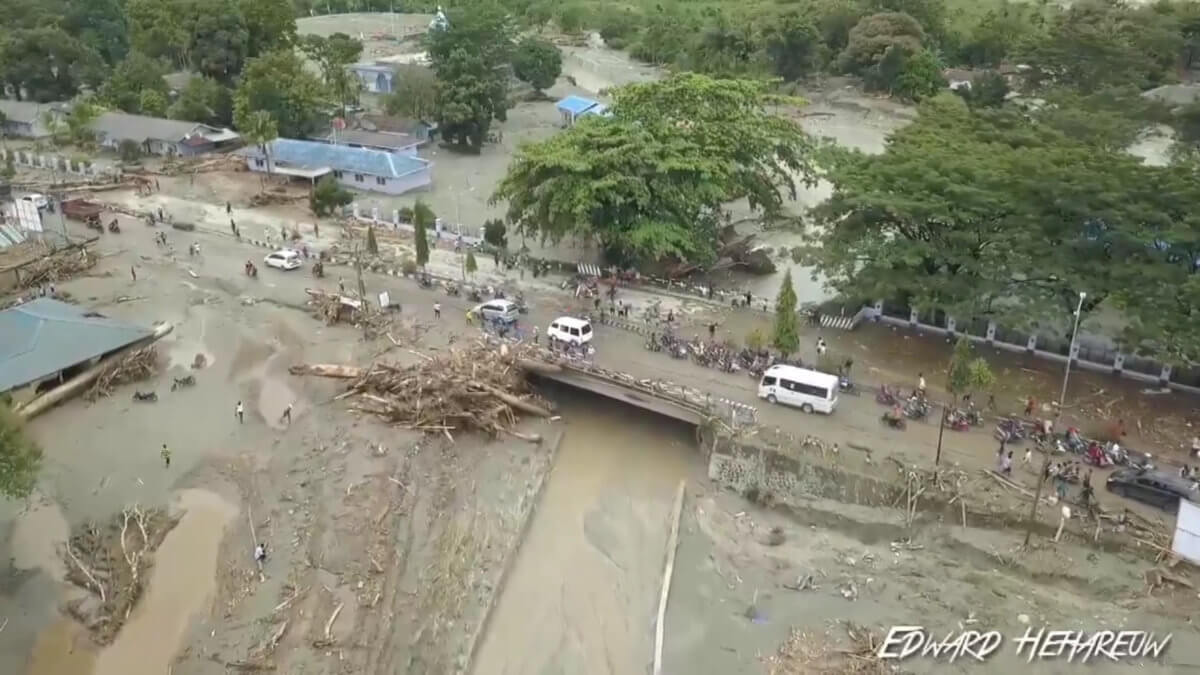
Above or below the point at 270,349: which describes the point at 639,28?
above

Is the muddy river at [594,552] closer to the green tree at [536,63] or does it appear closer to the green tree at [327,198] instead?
the green tree at [327,198]

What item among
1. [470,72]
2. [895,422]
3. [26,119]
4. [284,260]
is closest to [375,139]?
[470,72]

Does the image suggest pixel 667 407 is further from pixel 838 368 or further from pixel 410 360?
pixel 410 360

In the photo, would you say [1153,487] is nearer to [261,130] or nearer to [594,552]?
[594,552]

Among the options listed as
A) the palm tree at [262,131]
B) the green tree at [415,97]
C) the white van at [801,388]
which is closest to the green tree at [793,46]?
the green tree at [415,97]

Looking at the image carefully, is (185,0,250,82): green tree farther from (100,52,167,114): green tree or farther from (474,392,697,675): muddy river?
(474,392,697,675): muddy river

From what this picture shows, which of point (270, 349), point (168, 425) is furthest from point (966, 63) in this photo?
point (168, 425)
